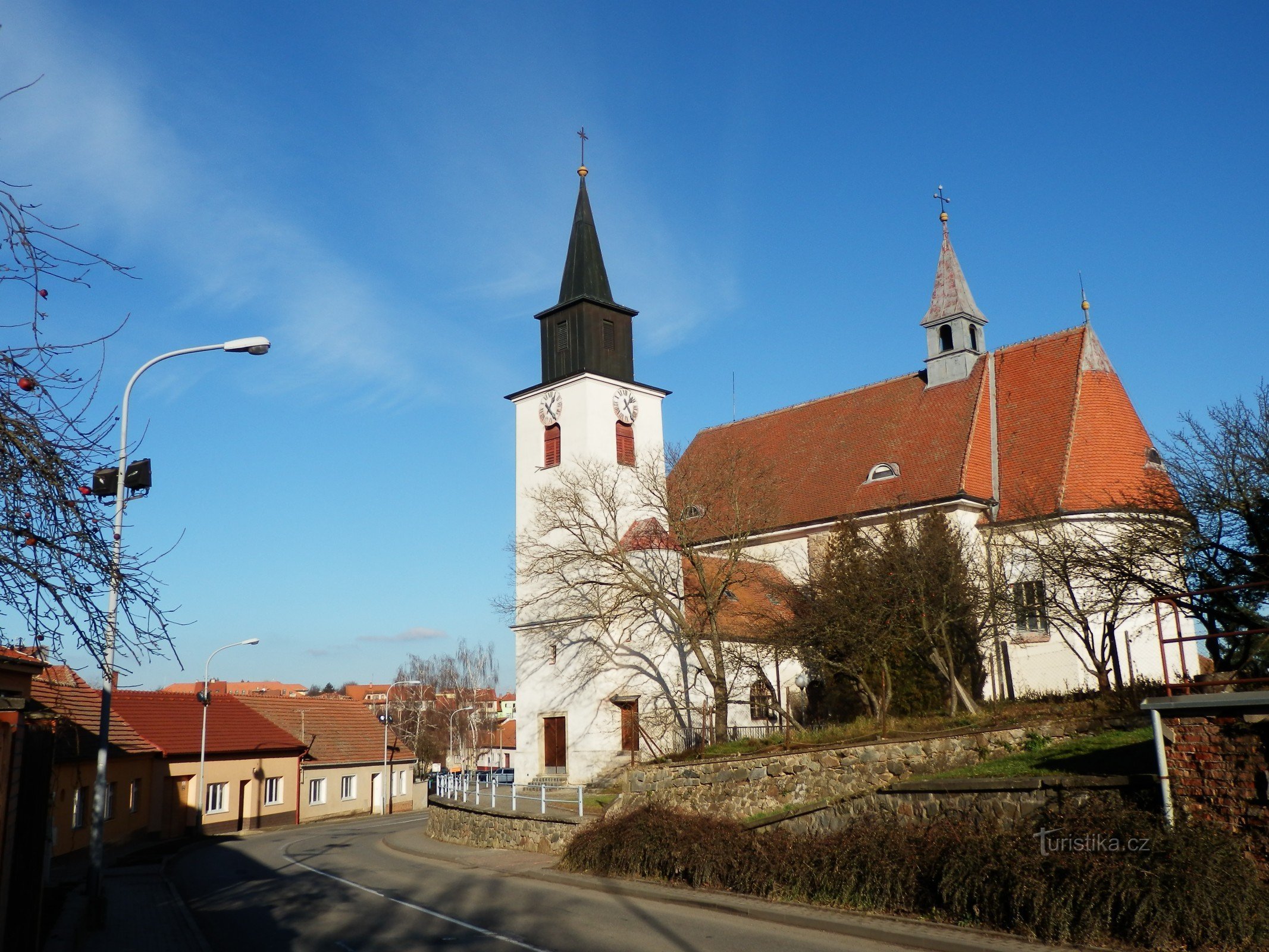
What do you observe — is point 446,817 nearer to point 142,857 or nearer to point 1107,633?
point 142,857

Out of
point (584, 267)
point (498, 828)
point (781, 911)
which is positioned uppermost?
point (584, 267)

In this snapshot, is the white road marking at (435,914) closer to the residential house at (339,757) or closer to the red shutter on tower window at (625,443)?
the red shutter on tower window at (625,443)

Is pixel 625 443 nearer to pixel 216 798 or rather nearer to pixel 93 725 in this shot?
pixel 93 725

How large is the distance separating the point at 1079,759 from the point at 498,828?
1404cm

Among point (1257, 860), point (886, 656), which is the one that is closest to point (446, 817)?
point (886, 656)

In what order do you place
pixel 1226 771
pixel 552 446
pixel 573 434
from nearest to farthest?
pixel 1226 771, pixel 573 434, pixel 552 446

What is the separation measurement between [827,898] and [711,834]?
2.99 meters

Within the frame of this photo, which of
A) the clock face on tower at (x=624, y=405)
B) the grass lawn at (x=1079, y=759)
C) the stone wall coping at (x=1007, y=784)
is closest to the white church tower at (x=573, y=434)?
the clock face on tower at (x=624, y=405)

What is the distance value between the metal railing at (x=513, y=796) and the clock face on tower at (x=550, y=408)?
12.6m

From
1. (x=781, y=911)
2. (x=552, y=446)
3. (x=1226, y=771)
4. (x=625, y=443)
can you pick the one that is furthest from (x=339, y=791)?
(x=1226, y=771)

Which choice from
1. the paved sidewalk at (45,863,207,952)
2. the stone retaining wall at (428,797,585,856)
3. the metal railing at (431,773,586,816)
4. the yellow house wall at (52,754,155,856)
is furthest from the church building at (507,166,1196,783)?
the paved sidewalk at (45,863,207,952)

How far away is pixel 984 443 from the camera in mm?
33219

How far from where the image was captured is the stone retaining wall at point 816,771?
55.5 feet

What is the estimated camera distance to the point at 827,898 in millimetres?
13141
